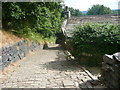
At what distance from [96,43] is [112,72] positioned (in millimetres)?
3568

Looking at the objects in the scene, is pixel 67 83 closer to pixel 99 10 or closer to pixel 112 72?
pixel 112 72

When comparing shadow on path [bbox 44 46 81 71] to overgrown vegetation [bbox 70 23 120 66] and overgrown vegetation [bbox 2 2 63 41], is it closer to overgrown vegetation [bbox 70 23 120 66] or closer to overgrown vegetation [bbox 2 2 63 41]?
overgrown vegetation [bbox 70 23 120 66]

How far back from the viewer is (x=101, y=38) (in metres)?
6.89

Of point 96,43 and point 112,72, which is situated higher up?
point 96,43

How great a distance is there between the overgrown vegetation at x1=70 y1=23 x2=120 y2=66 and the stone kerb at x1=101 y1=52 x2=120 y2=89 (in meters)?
2.78

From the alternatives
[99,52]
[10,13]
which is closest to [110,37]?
[99,52]

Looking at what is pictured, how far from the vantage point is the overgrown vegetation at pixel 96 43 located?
267 inches

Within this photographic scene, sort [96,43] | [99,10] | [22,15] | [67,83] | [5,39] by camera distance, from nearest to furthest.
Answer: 1. [67,83]
2. [96,43]
3. [5,39]
4. [22,15]
5. [99,10]

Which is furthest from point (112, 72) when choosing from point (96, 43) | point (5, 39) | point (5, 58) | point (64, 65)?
point (5, 39)

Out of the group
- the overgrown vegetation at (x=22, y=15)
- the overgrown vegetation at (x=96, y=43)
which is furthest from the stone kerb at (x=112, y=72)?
the overgrown vegetation at (x=22, y=15)

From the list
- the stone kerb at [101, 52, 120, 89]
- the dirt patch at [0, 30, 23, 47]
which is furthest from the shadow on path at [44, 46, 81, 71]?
the stone kerb at [101, 52, 120, 89]

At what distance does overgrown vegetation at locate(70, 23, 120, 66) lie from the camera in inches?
267

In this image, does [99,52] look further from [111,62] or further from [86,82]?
[111,62]

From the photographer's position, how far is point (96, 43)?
699 cm
